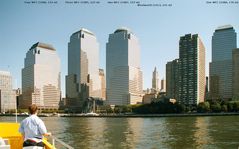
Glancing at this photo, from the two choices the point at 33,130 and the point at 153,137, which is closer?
the point at 33,130

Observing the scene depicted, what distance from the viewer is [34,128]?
962 centimetres

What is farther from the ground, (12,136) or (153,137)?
(12,136)

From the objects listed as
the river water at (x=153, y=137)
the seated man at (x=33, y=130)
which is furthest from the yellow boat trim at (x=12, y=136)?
the river water at (x=153, y=137)

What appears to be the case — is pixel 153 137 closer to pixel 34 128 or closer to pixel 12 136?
pixel 12 136

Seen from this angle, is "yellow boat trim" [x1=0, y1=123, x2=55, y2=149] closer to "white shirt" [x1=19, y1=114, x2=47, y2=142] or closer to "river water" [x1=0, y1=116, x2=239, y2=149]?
"white shirt" [x1=19, y1=114, x2=47, y2=142]

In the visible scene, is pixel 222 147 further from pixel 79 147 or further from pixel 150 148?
pixel 79 147

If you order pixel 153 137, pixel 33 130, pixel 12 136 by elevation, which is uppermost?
pixel 33 130

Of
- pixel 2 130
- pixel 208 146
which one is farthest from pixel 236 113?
pixel 2 130

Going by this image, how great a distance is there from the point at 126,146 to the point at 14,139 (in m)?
31.4

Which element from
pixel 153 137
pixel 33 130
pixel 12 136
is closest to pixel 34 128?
pixel 33 130

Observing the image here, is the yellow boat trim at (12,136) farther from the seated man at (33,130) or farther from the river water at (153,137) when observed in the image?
the river water at (153,137)

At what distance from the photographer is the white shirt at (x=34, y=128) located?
9617 millimetres

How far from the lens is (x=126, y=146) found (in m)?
42.4

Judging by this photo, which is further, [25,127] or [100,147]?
[100,147]
